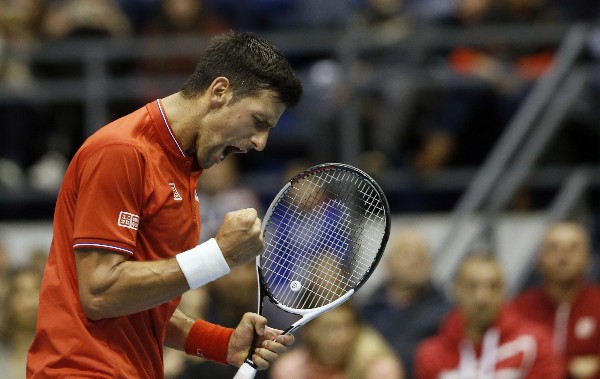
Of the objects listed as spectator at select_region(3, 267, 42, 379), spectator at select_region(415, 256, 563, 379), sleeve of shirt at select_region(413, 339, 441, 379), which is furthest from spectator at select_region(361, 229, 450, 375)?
spectator at select_region(3, 267, 42, 379)

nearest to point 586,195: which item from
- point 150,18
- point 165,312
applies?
point 150,18

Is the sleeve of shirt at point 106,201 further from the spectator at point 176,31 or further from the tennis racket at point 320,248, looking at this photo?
the spectator at point 176,31

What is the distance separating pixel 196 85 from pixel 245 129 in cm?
26

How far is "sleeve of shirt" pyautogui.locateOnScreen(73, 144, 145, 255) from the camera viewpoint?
4207 mm

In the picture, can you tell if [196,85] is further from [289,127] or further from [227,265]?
[289,127]

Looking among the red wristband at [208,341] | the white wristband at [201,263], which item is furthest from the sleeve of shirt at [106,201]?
the red wristband at [208,341]

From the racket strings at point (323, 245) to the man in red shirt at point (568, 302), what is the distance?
260cm

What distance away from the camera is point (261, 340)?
4.73 m

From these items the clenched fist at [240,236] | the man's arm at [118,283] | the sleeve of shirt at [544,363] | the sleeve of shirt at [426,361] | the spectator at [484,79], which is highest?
the clenched fist at [240,236]

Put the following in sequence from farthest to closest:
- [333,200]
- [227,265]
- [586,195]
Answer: [586,195]
[333,200]
[227,265]

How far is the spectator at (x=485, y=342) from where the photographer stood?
301 inches

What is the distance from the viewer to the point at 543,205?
10.6 meters

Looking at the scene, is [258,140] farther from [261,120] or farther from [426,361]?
[426,361]

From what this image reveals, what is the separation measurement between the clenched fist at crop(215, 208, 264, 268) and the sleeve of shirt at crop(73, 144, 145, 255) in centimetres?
36
